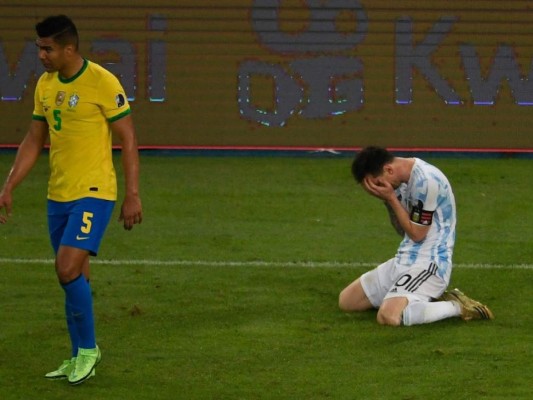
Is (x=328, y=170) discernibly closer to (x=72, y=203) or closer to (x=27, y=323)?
(x=27, y=323)

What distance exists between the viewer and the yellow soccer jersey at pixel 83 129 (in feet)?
24.5

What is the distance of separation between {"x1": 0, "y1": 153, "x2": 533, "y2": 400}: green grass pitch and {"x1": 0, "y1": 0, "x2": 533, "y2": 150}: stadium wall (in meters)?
2.47

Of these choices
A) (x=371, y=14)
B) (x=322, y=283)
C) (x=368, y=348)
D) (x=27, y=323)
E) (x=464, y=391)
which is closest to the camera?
(x=464, y=391)

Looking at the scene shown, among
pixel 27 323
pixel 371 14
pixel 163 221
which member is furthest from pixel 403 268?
pixel 371 14

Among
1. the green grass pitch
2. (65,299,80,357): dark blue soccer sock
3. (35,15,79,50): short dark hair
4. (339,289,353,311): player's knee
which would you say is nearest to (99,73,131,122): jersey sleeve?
(35,15,79,50): short dark hair

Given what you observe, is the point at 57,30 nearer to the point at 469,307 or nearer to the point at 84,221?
the point at 84,221

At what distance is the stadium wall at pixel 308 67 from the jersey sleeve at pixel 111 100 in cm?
1094

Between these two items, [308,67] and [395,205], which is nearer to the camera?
[395,205]

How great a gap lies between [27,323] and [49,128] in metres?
1.90

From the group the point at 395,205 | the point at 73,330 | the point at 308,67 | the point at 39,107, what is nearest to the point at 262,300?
the point at 395,205

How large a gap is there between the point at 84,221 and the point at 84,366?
0.83m

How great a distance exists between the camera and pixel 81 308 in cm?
743

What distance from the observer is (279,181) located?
1606 centimetres

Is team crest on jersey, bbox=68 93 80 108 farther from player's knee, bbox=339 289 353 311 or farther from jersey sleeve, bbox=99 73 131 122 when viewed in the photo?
player's knee, bbox=339 289 353 311
